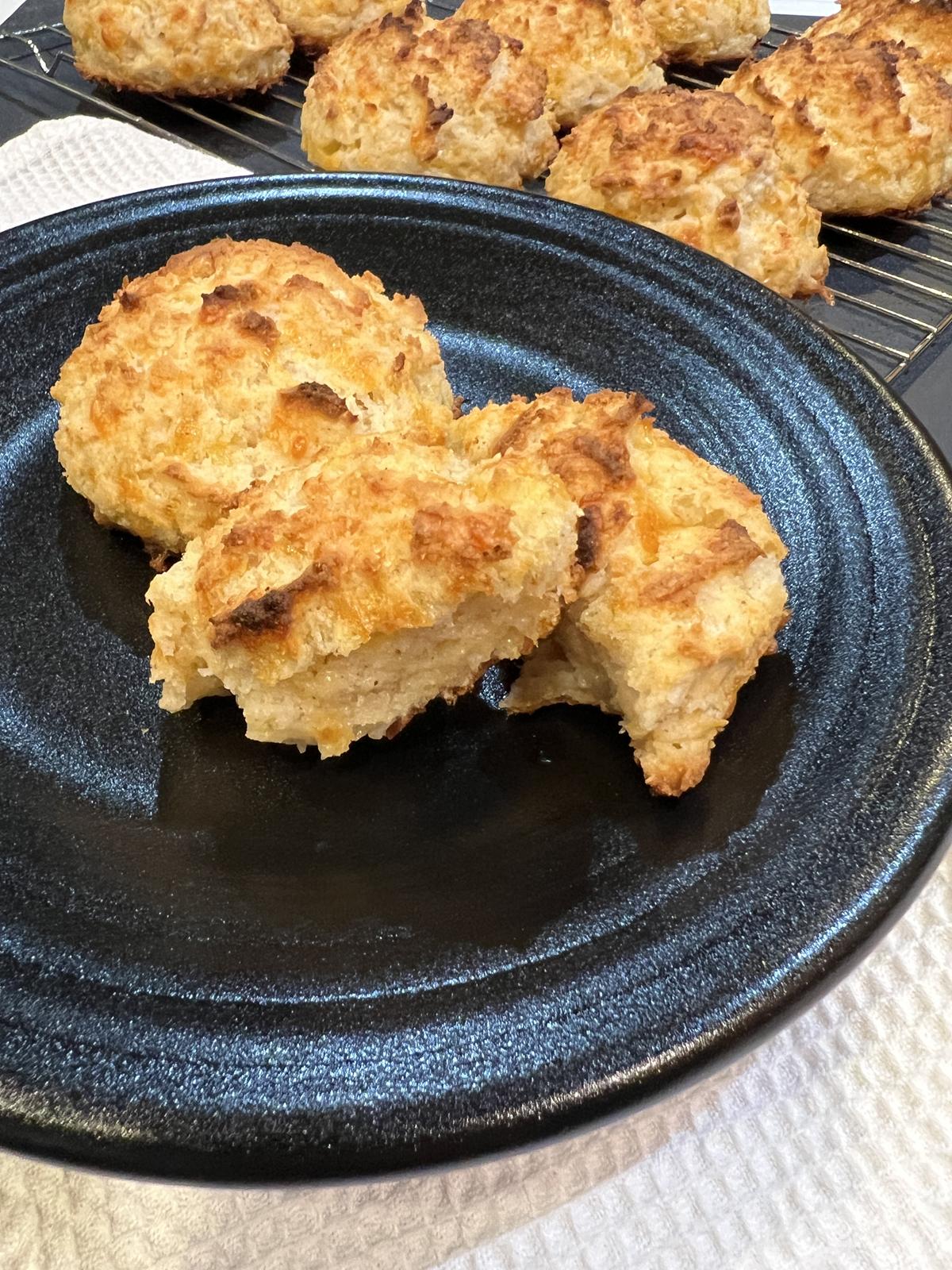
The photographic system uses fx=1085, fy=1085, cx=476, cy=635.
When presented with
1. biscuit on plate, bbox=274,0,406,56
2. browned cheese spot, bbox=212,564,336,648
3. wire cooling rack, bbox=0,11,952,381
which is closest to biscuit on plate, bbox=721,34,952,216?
wire cooling rack, bbox=0,11,952,381

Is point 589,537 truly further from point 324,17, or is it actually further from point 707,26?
point 324,17

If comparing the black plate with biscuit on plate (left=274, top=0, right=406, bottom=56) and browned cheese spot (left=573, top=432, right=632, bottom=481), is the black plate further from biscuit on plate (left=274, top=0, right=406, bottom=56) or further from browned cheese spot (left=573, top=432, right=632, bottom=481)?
biscuit on plate (left=274, top=0, right=406, bottom=56)

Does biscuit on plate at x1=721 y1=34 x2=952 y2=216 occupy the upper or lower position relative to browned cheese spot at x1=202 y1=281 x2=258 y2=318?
upper

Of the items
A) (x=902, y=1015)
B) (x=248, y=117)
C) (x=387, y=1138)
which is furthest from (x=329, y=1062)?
(x=248, y=117)

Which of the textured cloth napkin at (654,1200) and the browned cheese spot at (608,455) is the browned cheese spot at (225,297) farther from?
the textured cloth napkin at (654,1200)

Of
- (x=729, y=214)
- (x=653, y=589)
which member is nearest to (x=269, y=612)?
(x=653, y=589)

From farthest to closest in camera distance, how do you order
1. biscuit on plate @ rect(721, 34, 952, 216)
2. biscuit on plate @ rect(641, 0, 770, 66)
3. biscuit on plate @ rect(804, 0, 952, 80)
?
1. biscuit on plate @ rect(641, 0, 770, 66)
2. biscuit on plate @ rect(804, 0, 952, 80)
3. biscuit on plate @ rect(721, 34, 952, 216)
